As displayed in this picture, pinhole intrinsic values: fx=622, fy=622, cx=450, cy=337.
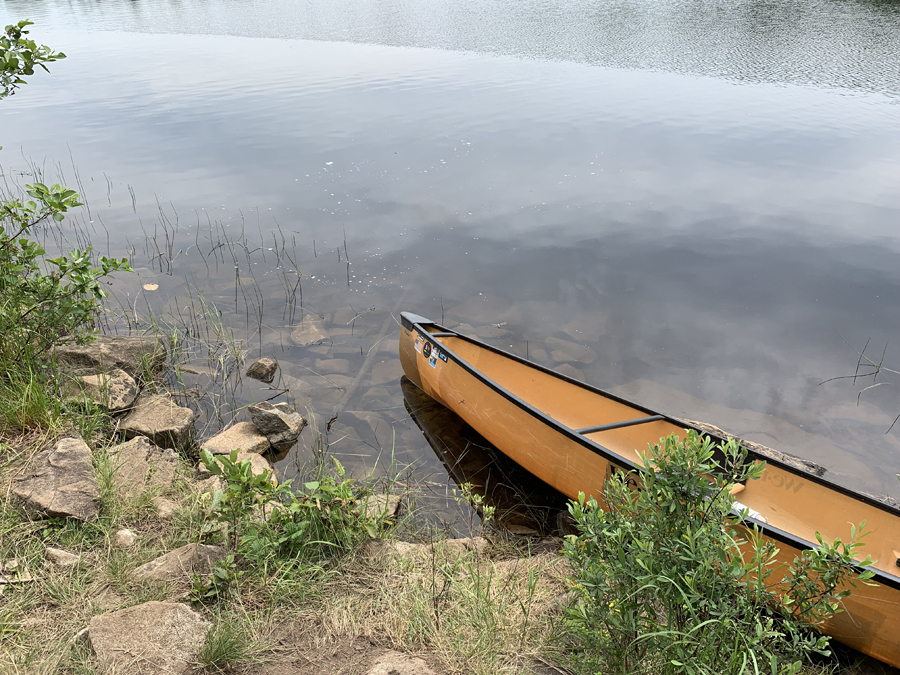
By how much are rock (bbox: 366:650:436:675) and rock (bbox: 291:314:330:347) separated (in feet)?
17.3

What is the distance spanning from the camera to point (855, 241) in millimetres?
10078

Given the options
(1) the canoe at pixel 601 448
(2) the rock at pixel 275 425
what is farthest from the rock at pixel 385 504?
(2) the rock at pixel 275 425

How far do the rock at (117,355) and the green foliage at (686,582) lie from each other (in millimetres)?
4934

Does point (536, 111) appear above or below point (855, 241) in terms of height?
above

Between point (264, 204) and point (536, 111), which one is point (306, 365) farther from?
point (536, 111)

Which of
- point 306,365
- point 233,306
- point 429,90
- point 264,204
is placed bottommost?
point 306,365

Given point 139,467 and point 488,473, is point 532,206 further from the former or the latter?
point 139,467

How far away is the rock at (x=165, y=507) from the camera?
13.2ft

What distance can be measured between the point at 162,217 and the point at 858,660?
35.4ft

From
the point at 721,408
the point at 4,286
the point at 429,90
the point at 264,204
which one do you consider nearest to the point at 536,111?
the point at 429,90

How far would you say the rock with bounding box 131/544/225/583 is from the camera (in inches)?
131

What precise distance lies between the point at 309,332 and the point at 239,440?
7.65 feet

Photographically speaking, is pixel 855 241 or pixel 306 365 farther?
pixel 855 241

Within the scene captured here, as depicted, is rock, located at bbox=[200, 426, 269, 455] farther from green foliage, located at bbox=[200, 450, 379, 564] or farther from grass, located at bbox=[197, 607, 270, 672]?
grass, located at bbox=[197, 607, 270, 672]
